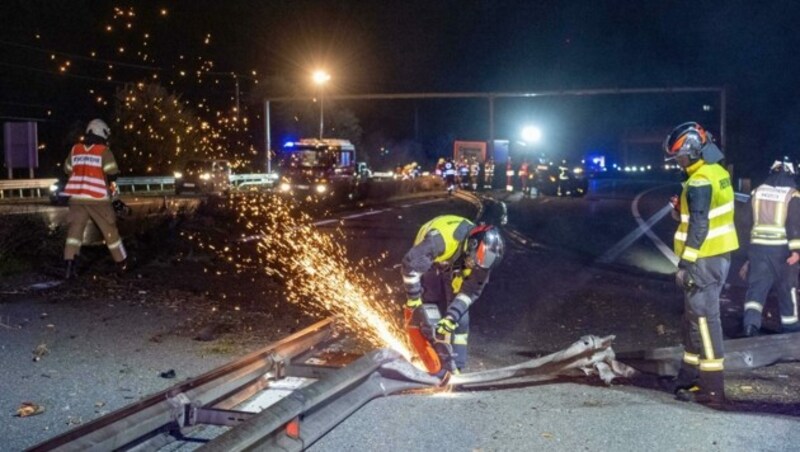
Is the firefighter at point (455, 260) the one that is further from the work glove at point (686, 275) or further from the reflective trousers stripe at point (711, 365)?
the reflective trousers stripe at point (711, 365)

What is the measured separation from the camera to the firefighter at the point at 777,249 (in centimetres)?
850

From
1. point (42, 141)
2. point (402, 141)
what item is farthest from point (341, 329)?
point (402, 141)

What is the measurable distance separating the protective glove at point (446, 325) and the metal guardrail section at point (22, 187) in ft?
95.7

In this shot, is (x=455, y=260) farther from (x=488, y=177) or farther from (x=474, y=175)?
(x=488, y=177)

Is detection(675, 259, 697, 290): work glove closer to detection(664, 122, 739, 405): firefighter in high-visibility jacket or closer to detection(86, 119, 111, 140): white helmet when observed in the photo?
detection(664, 122, 739, 405): firefighter in high-visibility jacket

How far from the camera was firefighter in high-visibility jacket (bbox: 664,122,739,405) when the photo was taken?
601 centimetres

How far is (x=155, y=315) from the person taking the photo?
28.5 ft

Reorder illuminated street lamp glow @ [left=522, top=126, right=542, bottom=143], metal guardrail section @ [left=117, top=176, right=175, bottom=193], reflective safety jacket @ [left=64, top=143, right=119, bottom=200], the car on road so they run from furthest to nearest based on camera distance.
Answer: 1. illuminated street lamp glow @ [left=522, top=126, right=542, bottom=143]
2. metal guardrail section @ [left=117, top=176, right=175, bottom=193]
3. the car on road
4. reflective safety jacket @ [left=64, top=143, right=119, bottom=200]

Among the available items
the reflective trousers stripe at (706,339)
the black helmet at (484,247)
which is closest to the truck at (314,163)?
the black helmet at (484,247)

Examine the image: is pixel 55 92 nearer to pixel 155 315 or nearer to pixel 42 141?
pixel 42 141

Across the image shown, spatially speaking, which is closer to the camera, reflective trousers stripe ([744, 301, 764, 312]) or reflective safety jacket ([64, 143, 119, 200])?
→ reflective trousers stripe ([744, 301, 764, 312])

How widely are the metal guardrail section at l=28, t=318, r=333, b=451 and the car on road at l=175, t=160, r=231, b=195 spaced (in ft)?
105

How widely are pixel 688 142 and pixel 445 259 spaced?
6.48 feet

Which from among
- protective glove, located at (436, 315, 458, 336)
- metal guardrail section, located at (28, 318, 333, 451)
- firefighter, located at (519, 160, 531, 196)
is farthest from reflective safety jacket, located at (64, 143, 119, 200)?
firefighter, located at (519, 160, 531, 196)
